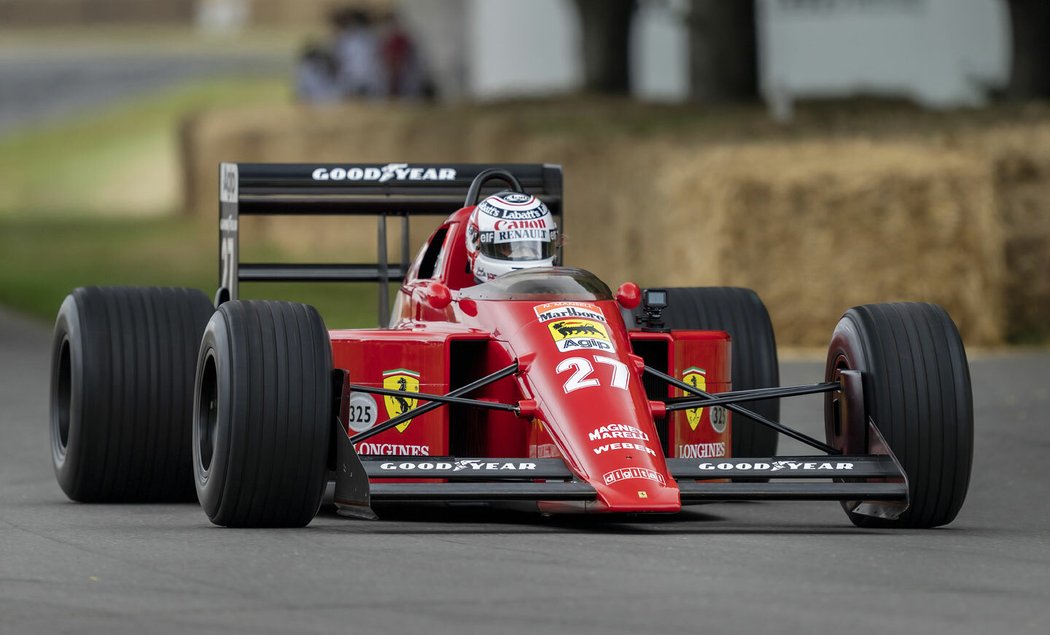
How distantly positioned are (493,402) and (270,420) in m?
0.91

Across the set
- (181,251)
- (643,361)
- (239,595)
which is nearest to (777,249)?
(643,361)

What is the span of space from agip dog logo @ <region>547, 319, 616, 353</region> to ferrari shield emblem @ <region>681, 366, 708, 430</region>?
828mm

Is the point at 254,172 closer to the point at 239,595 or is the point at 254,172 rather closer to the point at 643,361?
the point at 643,361

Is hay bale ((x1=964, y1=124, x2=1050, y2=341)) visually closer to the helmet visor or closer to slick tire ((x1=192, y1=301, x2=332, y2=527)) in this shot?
the helmet visor

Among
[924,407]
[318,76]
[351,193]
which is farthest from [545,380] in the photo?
[318,76]

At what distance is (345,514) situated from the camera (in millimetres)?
9258

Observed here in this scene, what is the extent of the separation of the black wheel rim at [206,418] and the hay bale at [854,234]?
8.43 meters

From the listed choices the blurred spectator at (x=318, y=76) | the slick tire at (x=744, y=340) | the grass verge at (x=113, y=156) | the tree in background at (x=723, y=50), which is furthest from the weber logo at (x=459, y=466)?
the blurred spectator at (x=318, y=76)

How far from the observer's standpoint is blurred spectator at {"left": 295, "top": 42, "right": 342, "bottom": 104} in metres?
36.8

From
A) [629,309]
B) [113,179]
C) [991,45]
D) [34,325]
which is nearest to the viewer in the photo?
[629,309]

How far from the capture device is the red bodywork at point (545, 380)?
8195mm

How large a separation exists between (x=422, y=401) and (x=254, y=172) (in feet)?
8.90

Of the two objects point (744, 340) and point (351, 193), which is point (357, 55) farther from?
point (744, 340)

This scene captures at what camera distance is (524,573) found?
7.28 m
